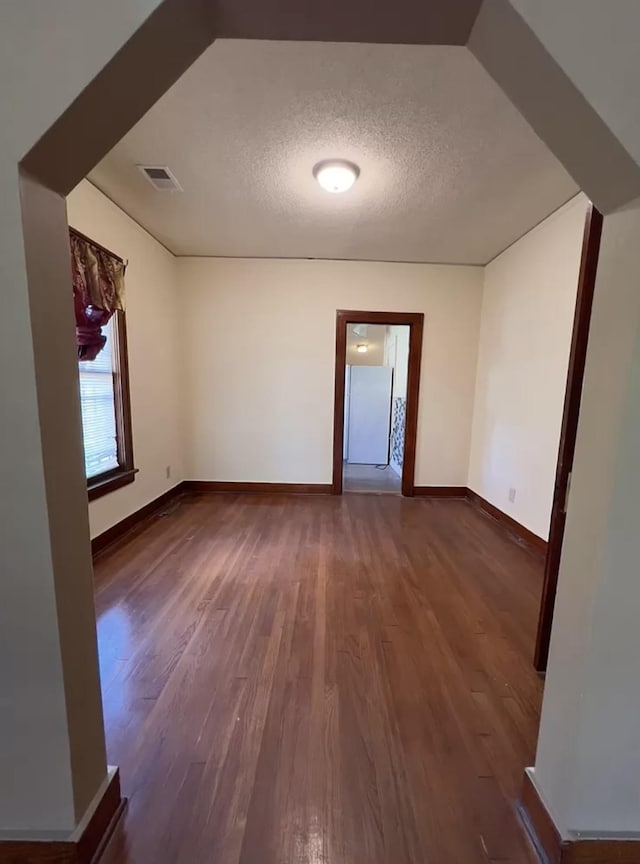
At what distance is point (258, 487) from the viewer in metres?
4.57

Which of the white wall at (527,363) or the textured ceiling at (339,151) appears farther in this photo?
the white wall at (527,363)

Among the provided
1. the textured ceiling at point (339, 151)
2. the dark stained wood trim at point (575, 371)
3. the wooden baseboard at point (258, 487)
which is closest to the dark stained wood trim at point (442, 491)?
the wooden baseboard at point (258, 487)

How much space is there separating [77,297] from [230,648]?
A: 7.67ft

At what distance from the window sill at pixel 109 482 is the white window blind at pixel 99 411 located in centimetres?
6

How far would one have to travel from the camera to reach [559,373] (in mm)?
2875

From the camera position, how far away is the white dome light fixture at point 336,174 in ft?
7.63

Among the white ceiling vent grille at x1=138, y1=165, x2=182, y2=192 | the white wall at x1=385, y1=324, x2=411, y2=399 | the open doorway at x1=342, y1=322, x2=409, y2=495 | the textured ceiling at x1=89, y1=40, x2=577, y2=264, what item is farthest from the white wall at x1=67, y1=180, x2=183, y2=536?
the white wall at x1=385, y1=324, x2=411, y2=399

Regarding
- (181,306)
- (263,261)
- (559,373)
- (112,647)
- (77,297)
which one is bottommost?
(112,647)

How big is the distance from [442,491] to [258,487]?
220 cm

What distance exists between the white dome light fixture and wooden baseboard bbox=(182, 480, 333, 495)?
3.05 m

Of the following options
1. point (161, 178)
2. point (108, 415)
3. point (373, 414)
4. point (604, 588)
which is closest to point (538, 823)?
point (604, 588)

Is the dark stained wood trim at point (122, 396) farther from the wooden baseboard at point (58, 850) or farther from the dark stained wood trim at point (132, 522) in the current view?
the wooden baseboard at point (58, 850)

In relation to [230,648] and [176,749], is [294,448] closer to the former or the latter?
[230,648]

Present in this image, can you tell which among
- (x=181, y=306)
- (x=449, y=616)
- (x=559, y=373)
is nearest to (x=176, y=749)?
(x=449, y=616)
